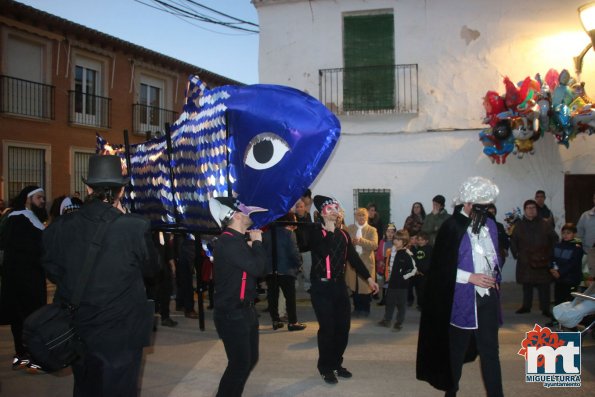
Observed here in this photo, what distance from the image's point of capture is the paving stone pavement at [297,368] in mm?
4520

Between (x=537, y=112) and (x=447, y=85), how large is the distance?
6.70 feet

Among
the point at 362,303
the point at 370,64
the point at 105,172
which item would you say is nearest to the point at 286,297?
the point at 362,303

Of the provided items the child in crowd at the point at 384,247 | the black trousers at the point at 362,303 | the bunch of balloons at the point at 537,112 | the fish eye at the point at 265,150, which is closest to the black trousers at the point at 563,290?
the child in crowd at the point at 384,247

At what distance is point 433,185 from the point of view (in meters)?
10.0

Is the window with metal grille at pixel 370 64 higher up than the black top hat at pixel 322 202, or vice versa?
the window with metal grille at pixel 370 64

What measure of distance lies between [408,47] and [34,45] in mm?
10911

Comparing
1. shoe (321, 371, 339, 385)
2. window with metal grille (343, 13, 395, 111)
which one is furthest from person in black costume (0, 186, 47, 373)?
window with metal grille (343, 13, 395, 111)

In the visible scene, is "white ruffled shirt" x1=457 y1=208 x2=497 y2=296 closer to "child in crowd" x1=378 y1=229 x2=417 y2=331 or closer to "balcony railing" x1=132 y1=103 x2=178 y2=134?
"child in crowd" x1=378 y1=229 x2=417 y2=331

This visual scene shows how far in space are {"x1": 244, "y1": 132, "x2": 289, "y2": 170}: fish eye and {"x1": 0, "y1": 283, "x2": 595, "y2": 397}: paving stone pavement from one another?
6.30 ft

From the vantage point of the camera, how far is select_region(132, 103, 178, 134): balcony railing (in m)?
18.2

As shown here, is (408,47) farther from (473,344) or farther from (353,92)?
(473,344)

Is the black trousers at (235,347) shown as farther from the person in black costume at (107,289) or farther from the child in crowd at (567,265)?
the child in crowd at (567,265)

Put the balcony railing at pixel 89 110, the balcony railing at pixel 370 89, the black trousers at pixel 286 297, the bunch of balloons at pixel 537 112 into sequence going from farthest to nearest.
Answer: the balcony railing at pixel 89 110 → the balcony railing at pixel 370 89 → the bunch of balloons at pixel 537 112 → the black trousers at pixel 286 297

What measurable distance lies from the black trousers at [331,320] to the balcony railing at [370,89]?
6.04 metres
